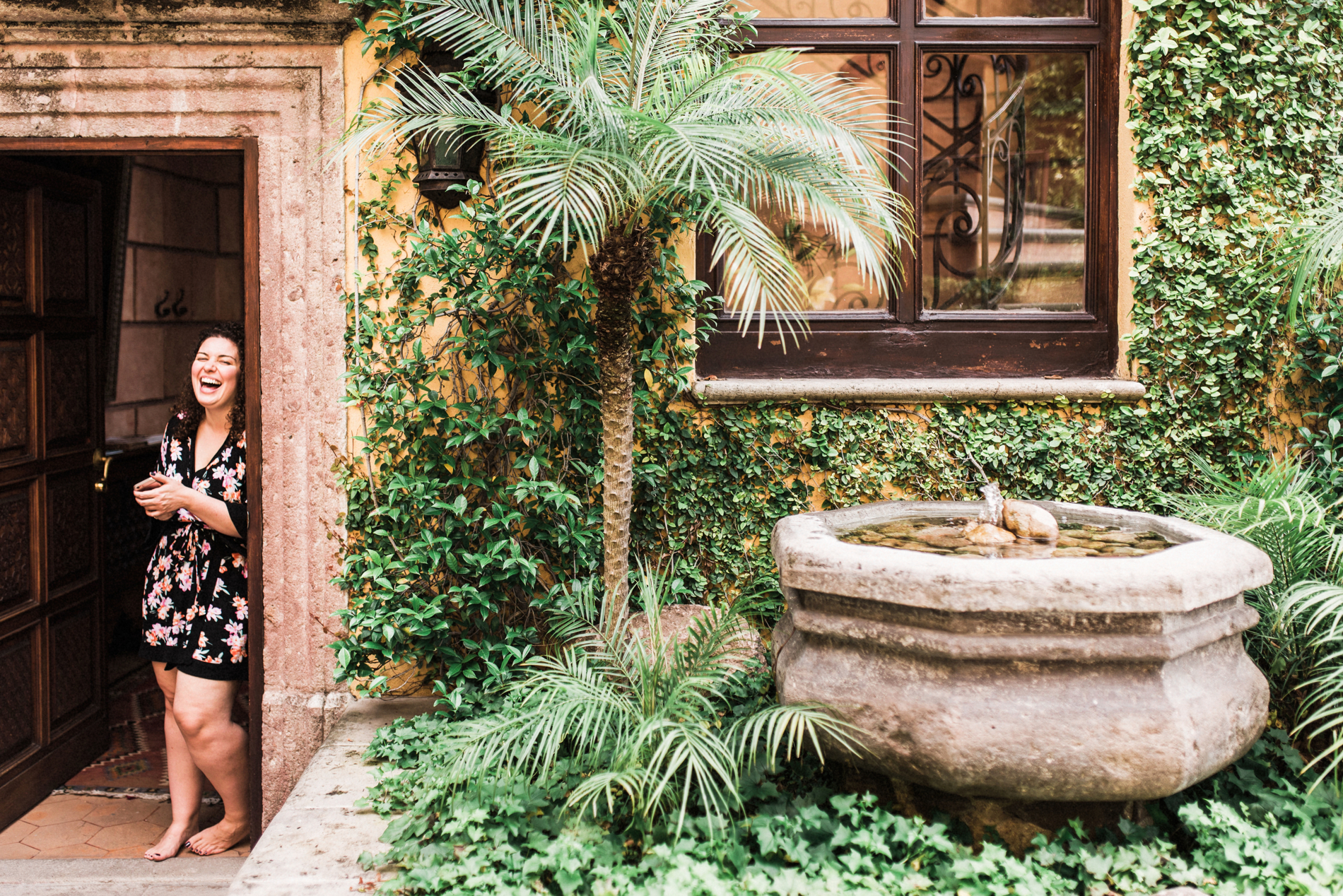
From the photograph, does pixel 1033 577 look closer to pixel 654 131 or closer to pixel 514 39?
pixel 654 131

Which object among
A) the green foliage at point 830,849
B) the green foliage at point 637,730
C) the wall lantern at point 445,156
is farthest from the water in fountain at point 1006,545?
the wall lantern at point 445,156

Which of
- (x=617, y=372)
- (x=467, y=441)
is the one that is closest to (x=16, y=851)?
(x=467, y=441)

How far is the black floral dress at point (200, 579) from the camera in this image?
3406 millimetres

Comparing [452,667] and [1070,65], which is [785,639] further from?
[1070,65]

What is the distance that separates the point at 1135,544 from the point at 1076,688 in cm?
71

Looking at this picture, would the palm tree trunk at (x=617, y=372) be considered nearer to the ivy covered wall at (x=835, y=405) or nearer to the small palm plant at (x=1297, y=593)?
the ivy covered wall at (x=835, y=405)

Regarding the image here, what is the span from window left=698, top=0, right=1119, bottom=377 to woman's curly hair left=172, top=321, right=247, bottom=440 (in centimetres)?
180

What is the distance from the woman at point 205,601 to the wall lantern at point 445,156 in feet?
3.29

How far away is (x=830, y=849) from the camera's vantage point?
2.35 meters

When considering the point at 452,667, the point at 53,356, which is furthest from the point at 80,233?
the point at 452,667

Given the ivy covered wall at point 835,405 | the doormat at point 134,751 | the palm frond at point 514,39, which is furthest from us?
the doormat at point 134,751

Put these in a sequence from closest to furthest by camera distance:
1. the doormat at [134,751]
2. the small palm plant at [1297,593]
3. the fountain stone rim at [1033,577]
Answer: the fountain stone rim at [1033,577] → the small palm plant at [1297,593] → the doormat at [134,751]

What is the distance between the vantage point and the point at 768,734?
237 cm

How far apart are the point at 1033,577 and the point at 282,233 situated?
9.19 feet
